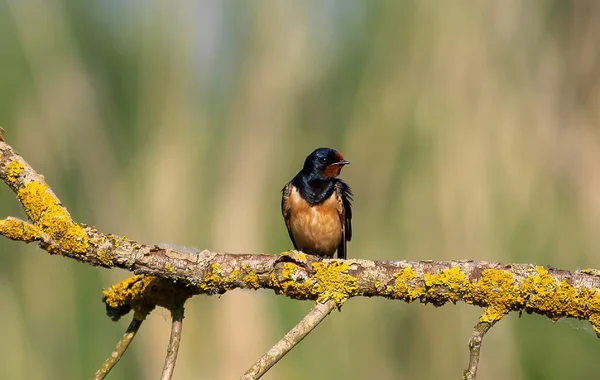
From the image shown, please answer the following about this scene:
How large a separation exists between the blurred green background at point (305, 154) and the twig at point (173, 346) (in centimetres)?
54

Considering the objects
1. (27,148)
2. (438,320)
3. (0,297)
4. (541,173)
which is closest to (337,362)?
(438,320)

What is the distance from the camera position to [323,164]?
7.50 feet

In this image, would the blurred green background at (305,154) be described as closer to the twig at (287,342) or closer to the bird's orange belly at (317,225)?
the bird's orange belly at (317,225)

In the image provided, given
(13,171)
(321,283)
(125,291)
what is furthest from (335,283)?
(13,171)

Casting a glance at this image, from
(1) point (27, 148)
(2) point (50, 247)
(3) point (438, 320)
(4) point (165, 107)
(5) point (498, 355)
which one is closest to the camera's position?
(2) point (50, 247)

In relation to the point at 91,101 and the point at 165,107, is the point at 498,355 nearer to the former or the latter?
the point at 165,107

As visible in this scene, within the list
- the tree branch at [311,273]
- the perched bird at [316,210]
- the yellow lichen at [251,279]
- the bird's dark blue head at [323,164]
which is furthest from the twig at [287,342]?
the perched bird at [316,210]

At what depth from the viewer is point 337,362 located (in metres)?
1.81

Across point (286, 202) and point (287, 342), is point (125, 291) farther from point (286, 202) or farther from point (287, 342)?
point (286, 202)

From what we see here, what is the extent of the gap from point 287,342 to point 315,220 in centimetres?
149

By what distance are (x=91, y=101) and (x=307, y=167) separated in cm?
70

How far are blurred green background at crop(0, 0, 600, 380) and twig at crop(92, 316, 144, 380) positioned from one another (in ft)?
1.76

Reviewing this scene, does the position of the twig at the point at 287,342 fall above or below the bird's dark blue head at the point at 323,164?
below

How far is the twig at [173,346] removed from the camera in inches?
41.6
